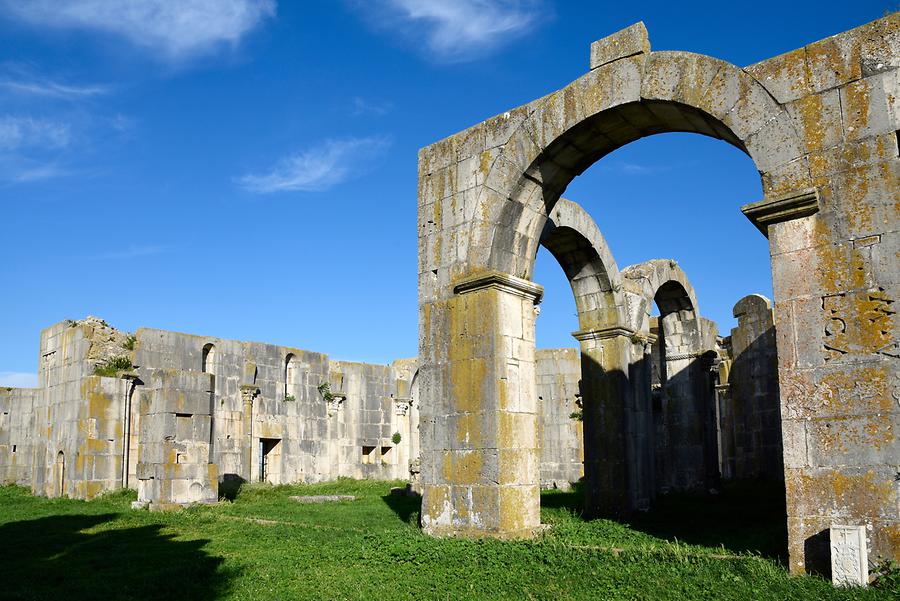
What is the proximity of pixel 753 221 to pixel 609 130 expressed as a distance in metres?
2.65

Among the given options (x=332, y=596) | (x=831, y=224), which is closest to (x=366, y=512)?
(x=332, y=596)

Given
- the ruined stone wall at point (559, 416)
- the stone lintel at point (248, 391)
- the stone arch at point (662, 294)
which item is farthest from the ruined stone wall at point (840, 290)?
the stone lintel at point (248, 391)

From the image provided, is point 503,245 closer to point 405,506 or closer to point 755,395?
point 405,506

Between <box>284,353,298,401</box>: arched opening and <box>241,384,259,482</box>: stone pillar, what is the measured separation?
5.19 ft

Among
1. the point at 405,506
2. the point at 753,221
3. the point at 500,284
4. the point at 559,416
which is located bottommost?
the point at 405,506

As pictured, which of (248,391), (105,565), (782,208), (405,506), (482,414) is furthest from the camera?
(248,391)

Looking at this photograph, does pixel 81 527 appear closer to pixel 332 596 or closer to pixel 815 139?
pixel 332 596

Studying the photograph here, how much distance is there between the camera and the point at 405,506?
14383 mm

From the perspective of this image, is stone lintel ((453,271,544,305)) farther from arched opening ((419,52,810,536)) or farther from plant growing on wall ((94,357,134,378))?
plant growing on wall ((94,357,134,378))


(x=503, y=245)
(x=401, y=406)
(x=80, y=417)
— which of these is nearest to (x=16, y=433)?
(x=80, y=417)

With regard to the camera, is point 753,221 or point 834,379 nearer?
point 834,379

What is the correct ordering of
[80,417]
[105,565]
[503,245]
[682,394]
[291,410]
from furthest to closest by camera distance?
1. [291,410]
2. [80,417]
3. [682,394]
4. [503,245]
5. [105,565]

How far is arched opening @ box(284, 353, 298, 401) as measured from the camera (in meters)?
23.8

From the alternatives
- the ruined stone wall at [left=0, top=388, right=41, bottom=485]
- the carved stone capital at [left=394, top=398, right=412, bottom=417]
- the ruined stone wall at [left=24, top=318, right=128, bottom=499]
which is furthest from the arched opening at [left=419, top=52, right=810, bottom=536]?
the carved stone capital at [left=394, top=398, right=412, bottom=417]
